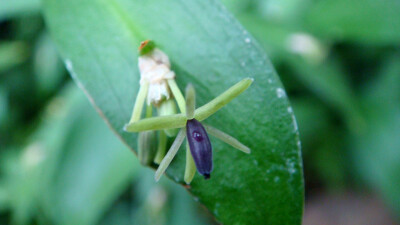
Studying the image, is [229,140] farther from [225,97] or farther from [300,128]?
[300,128]

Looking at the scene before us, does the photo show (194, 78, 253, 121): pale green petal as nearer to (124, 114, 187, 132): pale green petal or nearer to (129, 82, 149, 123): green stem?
(124, 114, 187, 132): pale green petal

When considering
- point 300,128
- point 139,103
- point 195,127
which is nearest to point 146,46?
point 139,103

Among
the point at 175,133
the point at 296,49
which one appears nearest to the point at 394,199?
the point at 296,49

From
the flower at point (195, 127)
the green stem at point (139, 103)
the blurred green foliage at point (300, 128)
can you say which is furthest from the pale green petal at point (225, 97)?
the blurred green foliage at point (300, 128)

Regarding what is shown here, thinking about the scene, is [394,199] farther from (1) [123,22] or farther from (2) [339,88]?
(1) [123,22]

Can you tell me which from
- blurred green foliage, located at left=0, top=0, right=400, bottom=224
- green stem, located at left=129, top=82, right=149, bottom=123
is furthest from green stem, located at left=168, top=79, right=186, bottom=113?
blurred green foliage, located at left=0, top=0, right=400, bottom=224

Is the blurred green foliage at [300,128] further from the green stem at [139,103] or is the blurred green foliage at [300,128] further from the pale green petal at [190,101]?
the pale green petal at [190,101]
